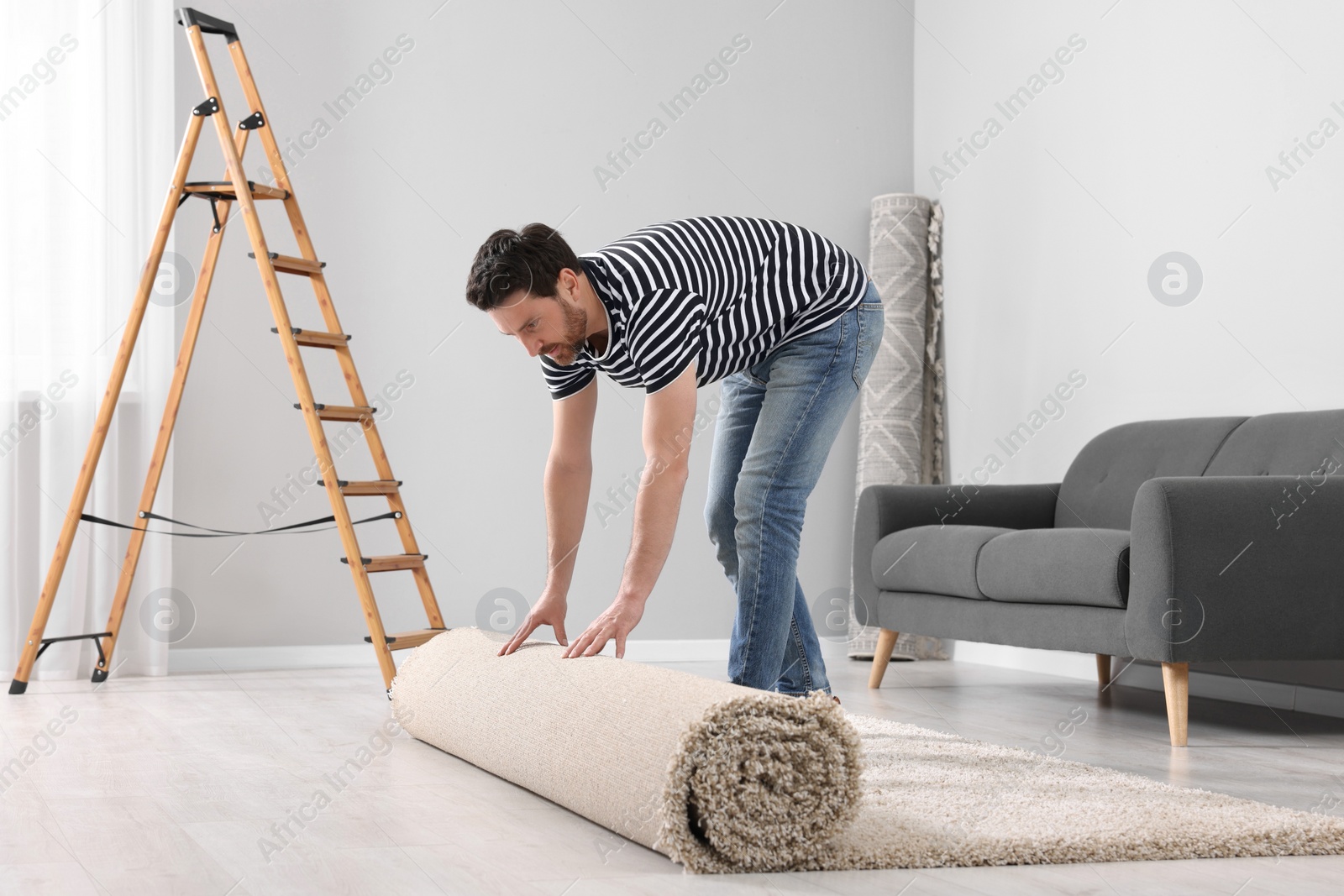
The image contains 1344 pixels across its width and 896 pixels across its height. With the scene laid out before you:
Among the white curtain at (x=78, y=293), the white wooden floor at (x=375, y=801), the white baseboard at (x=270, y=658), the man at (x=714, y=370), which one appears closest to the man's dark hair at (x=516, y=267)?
the man at (x=714, y=370)

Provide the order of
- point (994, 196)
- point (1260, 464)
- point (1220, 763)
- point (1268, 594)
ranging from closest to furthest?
point (1220, 763) < point (1268, 594) < point (1260, 464) < point (994, 196)

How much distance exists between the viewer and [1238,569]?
267 cm

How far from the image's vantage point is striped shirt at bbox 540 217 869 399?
1.97m

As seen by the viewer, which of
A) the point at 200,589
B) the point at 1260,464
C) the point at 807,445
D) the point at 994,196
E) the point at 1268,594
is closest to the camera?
the point at 807,445

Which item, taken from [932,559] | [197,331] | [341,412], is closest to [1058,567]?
[932,559]

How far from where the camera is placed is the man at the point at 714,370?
1.94m

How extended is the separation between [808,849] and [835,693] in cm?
195

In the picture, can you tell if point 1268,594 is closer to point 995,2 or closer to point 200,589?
point 995,2

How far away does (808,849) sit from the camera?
1.62 metres

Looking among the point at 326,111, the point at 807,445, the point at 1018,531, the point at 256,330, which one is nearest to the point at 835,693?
the point at 1018,531

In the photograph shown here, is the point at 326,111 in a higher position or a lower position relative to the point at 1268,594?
higher

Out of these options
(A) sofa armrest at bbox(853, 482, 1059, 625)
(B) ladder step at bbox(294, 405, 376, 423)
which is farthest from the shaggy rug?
(A) sofa armrest at bbox(853, 482, 1059, 625)

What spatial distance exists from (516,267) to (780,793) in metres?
0.84

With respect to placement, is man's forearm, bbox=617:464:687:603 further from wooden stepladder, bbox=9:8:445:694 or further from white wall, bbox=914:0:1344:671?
white wall, bbox=914:0:1344:671
